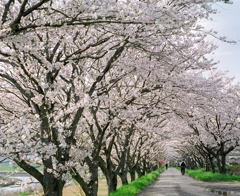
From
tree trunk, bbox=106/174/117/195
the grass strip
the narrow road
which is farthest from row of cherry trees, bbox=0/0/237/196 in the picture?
the narrow road

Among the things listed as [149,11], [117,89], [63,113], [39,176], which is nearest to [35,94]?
[63,113]

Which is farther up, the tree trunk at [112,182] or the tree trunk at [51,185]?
the tree trunk at [51,185]

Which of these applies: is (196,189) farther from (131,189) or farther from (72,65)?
(72,65)

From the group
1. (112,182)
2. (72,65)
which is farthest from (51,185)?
(112,182)

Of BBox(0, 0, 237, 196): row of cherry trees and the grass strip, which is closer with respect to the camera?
BBox(0, 0, 237, 196): row of cherry trees

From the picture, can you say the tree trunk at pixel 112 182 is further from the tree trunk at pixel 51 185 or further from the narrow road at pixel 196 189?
the tree trunk at pixel 51 185

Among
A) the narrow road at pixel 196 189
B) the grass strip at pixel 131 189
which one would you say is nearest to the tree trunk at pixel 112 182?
the grass strip at pixel 131 189

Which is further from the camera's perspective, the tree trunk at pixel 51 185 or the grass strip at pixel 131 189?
the grass strip at pixel 131 189

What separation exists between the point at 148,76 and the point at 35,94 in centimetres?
483

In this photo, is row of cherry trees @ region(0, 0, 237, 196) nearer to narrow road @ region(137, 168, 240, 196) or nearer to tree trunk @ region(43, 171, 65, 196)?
tree trunk @ region(43, 171, 65, 196)

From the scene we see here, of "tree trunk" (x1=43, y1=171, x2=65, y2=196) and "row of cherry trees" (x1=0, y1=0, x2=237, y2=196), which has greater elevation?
"row of cherry trees" (x1=0, y1=0, x2=237, y2=196)

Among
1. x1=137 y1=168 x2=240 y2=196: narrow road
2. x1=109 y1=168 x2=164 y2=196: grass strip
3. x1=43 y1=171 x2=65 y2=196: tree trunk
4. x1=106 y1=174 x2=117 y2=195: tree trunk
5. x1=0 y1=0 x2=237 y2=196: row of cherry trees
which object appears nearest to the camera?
x1=0 y1=0 x2=237 y2=196: row of cherry trees

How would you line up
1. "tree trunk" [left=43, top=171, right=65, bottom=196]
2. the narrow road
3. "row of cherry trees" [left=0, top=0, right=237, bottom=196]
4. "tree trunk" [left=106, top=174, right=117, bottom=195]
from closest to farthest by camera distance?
"row of cherry trees" [left=0, top=0, right=237, bottom=196] < "tree trunk" [left=43, top=171, right=65, bottom=196] < "tree trunk" [left=106, top=174, right=117, bottom=195] < the narrow road

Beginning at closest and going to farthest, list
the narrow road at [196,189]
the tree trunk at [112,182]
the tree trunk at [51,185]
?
the tree trunk at [51,185] → the tree trunk at [112,182] → the narrow road at [196,189]
